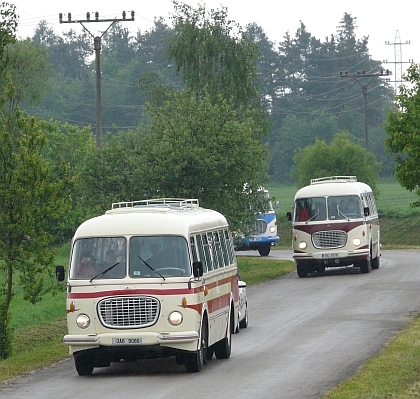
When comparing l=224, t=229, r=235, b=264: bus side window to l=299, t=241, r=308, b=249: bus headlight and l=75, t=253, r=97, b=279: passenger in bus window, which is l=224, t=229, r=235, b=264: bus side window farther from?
l=299, t=241, r=308, b=249: bus headlight

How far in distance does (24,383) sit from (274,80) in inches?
5113

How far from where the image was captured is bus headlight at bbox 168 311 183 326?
1552 cm

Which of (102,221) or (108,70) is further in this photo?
(108,70)

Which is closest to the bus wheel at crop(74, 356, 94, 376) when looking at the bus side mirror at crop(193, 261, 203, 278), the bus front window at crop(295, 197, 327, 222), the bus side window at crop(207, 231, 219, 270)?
the bus side mirror at crop(193, 261, 203, 278)

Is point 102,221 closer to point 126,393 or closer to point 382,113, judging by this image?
point 126,393

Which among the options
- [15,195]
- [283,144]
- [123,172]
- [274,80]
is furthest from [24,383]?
[274,80]

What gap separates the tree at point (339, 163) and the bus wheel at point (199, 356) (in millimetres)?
51522

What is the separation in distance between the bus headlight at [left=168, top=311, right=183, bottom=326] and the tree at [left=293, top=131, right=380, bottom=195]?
172 feet

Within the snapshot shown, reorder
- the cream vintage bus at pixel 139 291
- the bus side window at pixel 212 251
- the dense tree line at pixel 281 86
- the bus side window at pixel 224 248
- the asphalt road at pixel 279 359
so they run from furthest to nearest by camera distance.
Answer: the dense tree line at pixel 281 86 < the bus side window at pixel 224 248 < the bus side window at pixel 212 251 < the cream vintage bus at pixel 139 291 < the asphalt road at pixel 279 359

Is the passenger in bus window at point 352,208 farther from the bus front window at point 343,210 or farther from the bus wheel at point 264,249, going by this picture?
the bus wheel at point 264,249

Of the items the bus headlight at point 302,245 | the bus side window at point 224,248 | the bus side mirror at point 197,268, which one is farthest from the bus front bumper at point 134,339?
the bus headlight at point 302,245

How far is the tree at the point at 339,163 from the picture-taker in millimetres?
67875

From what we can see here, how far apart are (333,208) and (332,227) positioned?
60cm

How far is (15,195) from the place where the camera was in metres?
19.6
